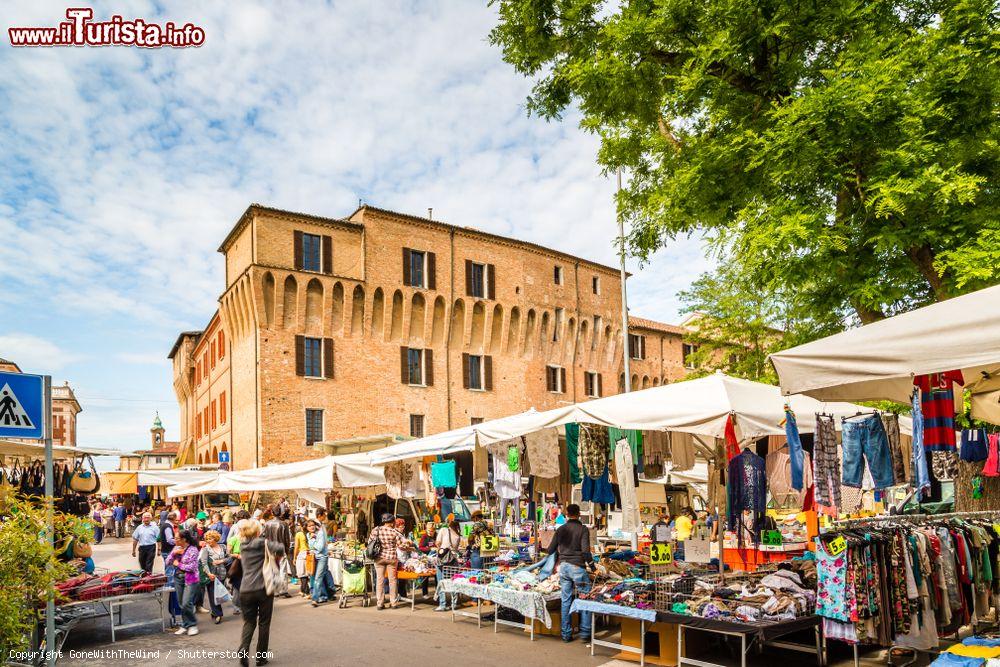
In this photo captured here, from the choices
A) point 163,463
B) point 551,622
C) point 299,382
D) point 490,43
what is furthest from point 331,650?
point 163,463

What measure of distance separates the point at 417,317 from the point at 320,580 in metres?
22.1

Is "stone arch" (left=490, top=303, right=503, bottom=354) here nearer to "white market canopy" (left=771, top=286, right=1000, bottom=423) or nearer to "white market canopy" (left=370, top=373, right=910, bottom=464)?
"white market canopy" (left=370, top=373, right=910, bottom=464)

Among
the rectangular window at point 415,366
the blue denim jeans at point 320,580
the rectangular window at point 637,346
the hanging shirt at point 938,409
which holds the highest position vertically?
the rectangular window at point 637,346

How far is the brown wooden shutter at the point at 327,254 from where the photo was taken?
31953mm

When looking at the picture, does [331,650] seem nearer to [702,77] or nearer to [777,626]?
[777,626]

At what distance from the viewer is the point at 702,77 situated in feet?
28.3

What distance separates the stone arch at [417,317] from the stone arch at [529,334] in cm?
608

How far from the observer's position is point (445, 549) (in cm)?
1235

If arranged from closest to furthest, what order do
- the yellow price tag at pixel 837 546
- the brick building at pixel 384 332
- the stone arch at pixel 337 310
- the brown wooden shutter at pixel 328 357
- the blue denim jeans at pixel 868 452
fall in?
the yellow price tag at pixel 837 546
the blue denim jeans at pixel 868 452
the brick building at pixel 384 332
the brown wooden shutter at pixel 328 357
the stone arch at pixel 337 310

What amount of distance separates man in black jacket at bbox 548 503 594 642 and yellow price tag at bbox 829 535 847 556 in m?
3.51

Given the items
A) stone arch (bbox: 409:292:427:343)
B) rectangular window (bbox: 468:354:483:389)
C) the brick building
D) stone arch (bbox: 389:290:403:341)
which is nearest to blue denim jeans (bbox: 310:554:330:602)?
the brick building

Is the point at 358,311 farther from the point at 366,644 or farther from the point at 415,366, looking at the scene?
the point at 366,644

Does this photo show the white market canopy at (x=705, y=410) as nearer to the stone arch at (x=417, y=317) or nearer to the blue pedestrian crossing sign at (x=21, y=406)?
the blue pedestrian crossing sign at (x=21, y=406)

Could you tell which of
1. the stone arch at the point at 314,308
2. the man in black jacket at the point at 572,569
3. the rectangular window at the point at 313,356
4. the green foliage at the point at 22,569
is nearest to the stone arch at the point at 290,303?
the stone arch at the point at 314,308
